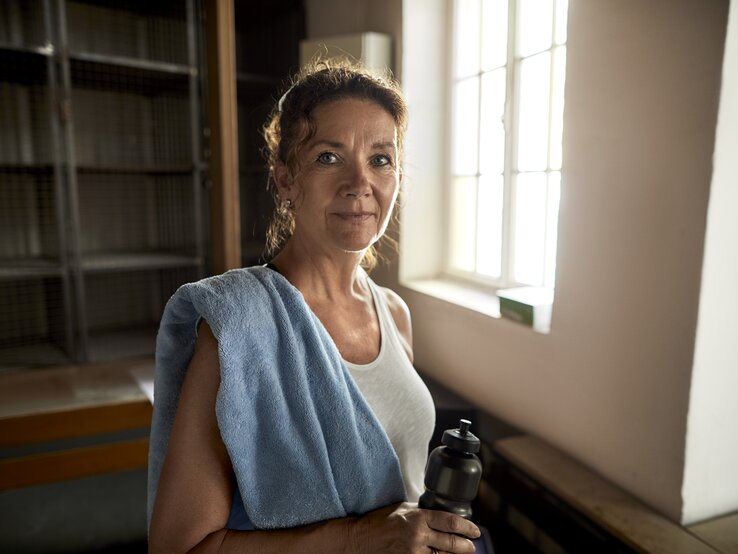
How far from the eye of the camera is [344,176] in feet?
3.00

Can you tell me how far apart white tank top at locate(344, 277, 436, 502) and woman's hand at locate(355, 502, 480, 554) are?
16cm

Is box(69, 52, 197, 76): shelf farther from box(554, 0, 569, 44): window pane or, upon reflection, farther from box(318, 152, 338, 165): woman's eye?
box(318, 152, 338, 165): woman's eye

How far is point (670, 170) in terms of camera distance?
3.95 feet

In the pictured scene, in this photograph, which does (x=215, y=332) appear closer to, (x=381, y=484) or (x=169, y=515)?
(x=169, y=515)

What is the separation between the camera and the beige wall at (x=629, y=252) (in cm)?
117

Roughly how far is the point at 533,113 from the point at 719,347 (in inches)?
42.5

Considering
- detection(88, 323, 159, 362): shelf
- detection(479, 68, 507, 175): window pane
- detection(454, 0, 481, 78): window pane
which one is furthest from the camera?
detection(88, 323, 159, 362): shelf

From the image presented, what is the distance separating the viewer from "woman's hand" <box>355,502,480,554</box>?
78 centimetres

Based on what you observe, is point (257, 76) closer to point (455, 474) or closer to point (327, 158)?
point (327, 158)

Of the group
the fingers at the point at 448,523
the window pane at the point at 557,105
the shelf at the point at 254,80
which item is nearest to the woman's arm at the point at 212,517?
the fingers at the point at 448,523

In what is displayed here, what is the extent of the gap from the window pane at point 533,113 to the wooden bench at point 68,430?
1680 mm

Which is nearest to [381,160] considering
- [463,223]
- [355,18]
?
[463,223]

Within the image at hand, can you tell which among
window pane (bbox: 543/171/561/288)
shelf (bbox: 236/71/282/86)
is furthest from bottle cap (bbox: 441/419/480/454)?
shelf (bbox: 236/71/282/86)

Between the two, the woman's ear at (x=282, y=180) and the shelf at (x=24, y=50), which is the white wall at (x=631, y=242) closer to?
the woman's ear at (x=282, y=180)
